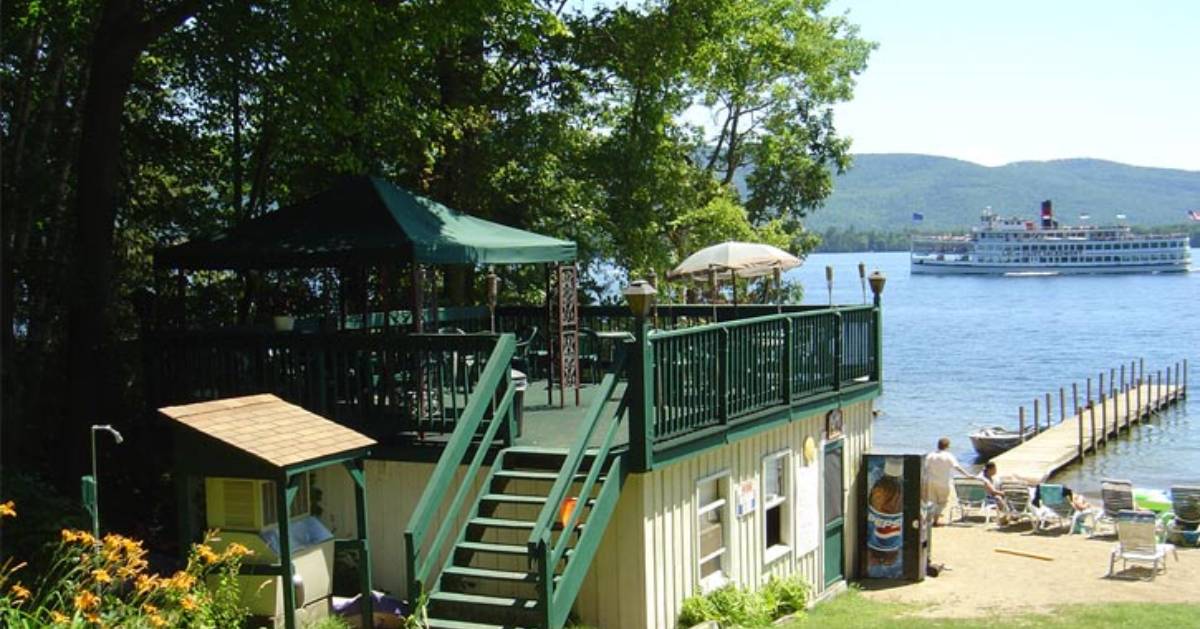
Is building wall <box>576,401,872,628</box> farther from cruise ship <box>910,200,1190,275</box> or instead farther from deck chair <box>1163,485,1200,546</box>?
cruise ship <box>910,200,1190,275</box>

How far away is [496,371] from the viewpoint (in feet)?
38.6

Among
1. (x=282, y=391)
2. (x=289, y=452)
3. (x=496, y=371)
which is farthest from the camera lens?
(x=282, y=391)

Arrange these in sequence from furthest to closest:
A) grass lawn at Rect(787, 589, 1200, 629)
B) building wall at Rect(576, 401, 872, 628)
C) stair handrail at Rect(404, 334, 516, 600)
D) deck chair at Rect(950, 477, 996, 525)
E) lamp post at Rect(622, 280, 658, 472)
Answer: deck chair at Rect(950, 477, 996, 525) < grass lawn at Rect(787, 589, 1200, 629) < building wall at Rect(576, 401, 872, 628) < lamp post at Rect(622, 280, 658, 472) < stair handrail at Rect(404, 334, 516, 600)

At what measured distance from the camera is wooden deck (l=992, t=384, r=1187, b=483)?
36.1 m

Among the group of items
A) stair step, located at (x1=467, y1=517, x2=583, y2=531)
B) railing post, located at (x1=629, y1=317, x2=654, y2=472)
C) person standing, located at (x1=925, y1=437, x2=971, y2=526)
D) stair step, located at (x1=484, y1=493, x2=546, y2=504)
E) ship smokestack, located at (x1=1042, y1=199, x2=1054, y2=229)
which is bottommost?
person standing, located at (x1=925, y1=437, x2=971, y2=526)

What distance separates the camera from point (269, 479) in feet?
31.8

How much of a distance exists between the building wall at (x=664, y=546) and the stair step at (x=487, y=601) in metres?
1.33

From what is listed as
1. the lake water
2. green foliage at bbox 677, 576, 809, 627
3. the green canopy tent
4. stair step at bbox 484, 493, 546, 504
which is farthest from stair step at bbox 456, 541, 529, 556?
the lake water

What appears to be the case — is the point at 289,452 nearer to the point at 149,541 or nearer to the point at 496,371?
the point at 496,371

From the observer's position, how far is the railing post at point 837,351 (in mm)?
15398

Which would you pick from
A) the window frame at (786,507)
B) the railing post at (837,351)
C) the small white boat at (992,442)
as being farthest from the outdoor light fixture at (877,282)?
the small white boat at (992,442)

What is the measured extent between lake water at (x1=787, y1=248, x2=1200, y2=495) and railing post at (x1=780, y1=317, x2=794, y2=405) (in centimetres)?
2419

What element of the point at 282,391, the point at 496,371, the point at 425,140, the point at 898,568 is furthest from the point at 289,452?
the point at 425,140

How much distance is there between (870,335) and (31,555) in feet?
33.4
